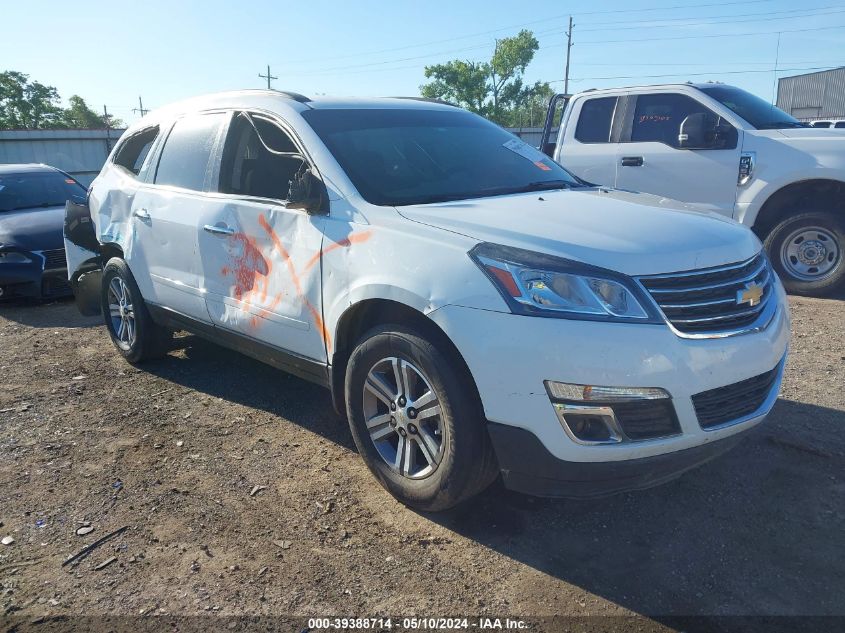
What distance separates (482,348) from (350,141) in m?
1.58

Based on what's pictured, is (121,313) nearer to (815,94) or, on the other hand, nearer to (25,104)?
(815,94)

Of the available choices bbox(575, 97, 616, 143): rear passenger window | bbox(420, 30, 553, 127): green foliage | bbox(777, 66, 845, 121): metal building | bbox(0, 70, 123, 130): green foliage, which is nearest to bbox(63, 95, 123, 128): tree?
bbox(0, 70, 123, 130): green foliage

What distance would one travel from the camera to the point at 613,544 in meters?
2.84

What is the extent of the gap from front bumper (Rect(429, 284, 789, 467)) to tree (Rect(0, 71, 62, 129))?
216 feet

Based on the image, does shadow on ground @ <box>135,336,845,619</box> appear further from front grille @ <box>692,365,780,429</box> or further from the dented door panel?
the dented door panel

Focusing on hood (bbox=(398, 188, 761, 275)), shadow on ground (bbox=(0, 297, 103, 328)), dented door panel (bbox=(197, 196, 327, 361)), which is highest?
hood (bbox=(398, 188, 761, 275))

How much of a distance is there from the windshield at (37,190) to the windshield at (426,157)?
646 centimetres

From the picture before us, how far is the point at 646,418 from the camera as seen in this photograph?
2.52 meters

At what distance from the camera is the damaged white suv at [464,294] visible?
2.51m

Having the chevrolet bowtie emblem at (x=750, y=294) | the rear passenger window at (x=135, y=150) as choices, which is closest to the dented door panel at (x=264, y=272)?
the rear passenger window at (x=135, y=150)

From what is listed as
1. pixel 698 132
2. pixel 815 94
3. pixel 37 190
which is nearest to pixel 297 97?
pixel 698 132

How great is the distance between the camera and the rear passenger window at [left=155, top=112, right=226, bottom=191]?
4.26 meters

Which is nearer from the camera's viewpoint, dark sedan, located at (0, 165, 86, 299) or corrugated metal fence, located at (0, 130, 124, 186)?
dark sedan, located at (0, 165, 86, 299)

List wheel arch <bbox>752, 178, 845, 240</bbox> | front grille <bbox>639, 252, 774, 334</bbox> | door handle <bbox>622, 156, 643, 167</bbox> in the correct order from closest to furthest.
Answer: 1. front grille <bbox>639, 252, 774, 334</bbox>
2. wheel arch <bbox>752, 178, 845, 240</bbox>
3. door handle <bbox>622, 156, 643, 167</bbox>
